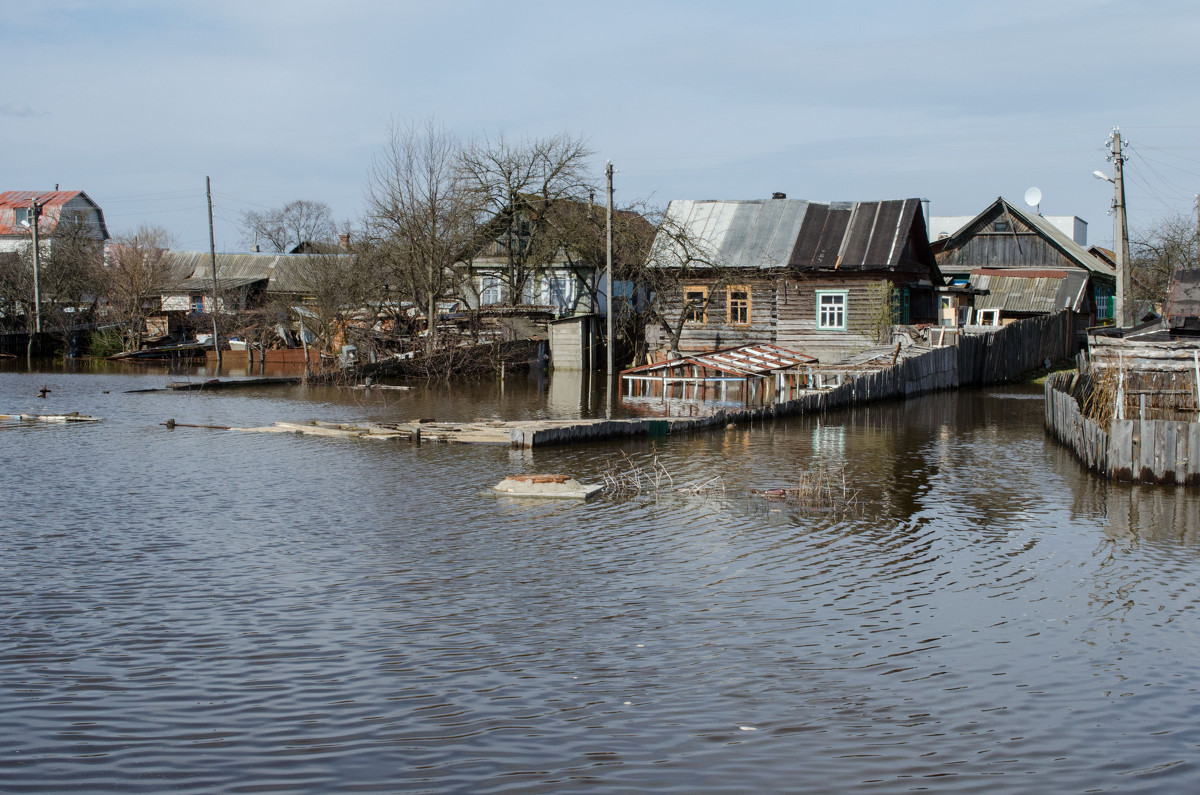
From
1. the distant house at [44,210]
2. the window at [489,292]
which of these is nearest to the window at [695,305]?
the window at [489,292]

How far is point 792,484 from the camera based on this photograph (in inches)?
622

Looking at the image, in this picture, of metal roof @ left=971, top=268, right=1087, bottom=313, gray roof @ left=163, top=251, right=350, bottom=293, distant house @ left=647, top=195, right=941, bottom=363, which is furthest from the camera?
gray roof @ left=163, top=251, right=350, bottom=293

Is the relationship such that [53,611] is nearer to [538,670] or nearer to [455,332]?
[538,670]

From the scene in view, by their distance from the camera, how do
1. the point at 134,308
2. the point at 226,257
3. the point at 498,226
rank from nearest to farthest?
the point at 498,226, the point at 134,308, the point at 226,257

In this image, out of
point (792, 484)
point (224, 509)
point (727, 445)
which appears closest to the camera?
point (224, 509)

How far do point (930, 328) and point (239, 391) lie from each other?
920 inches

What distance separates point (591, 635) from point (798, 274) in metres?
30.4

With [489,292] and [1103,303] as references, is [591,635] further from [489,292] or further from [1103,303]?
[1103,303]

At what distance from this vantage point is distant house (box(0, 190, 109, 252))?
8175cm

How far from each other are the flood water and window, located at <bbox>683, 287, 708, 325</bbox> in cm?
2196

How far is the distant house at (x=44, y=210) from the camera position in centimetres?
8175

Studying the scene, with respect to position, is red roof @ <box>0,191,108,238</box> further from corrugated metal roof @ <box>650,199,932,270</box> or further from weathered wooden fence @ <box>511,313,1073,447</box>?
weathered wooden fence @ <box>511,313,1073,447</box>

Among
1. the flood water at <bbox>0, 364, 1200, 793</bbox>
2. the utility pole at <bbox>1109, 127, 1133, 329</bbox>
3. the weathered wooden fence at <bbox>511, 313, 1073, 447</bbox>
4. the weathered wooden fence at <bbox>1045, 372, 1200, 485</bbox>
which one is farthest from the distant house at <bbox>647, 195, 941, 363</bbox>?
the flood water at <bbox>0, 364, 1200, 793</bbox>

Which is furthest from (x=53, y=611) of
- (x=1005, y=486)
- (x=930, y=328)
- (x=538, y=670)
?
(x=930, y=328)
